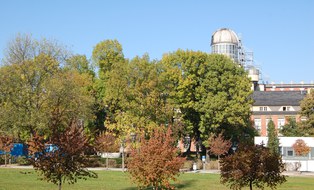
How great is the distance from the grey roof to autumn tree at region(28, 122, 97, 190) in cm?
5877

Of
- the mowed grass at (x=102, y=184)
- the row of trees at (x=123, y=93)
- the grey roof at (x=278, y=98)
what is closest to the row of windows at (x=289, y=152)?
the row of trees at (x=123, y=93)

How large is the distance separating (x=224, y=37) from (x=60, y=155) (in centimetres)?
9060

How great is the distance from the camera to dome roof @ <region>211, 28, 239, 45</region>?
352 feet

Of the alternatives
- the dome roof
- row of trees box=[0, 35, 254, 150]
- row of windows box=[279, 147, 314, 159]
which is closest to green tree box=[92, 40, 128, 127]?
row of trees box=[0, 35, 254, 150]

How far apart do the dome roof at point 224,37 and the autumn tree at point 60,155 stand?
89.4 metres

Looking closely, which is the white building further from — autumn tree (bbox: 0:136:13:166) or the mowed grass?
autumn tree (bbox: 0:136:13:166)

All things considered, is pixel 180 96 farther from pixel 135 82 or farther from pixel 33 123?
pixel 33 123

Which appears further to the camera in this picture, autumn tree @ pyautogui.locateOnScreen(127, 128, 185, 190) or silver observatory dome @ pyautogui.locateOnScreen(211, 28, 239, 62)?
silver observatory dome @ pyautogui.locateOnScreen(211, 28, 239, 62)

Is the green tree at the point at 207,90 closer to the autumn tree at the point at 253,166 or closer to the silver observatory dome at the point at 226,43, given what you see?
the autumn tree at the point at 253,166

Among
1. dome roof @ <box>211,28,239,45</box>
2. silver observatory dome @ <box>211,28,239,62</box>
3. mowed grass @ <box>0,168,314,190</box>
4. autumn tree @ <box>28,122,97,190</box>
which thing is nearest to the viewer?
autumn tree @ <box>28,122,97,190</box>

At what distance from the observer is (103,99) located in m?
51.2

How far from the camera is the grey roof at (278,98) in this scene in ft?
251

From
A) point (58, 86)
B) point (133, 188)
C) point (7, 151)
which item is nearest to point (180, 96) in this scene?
point (58, 86)

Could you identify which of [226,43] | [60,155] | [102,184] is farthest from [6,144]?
[226,43]
